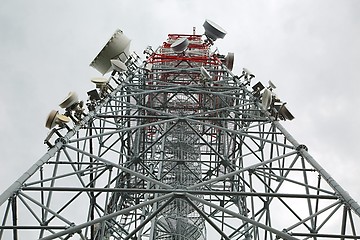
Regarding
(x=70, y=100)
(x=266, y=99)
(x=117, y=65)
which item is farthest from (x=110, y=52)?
(x=266, y=99)

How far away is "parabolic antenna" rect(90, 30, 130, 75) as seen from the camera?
12.9m

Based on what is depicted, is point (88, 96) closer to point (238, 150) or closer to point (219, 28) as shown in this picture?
point (238, 150)

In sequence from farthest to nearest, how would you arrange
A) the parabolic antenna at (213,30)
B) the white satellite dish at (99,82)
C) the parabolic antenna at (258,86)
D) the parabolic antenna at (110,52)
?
the parabolic antenna at (213,30) → the parabolic antenna at (110,52) → the parabolic antenna at (258,86) → the white satellite dish at (99,82)

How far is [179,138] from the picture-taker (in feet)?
51.2

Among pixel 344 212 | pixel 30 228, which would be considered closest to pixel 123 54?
pixel 30 228

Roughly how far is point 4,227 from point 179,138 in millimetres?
9385

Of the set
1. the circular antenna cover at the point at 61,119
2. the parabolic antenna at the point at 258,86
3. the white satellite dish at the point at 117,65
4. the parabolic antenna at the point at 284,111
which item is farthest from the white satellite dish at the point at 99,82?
the parabolic antenna at the point at 284,111

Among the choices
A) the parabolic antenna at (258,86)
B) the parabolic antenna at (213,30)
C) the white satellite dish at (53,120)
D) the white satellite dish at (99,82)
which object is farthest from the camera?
the parabolic antenna at (213,30)

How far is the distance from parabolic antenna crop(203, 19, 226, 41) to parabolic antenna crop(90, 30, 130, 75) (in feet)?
13.8

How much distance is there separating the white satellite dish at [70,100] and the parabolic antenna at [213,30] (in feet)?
25.1

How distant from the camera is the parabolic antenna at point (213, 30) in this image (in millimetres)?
16266

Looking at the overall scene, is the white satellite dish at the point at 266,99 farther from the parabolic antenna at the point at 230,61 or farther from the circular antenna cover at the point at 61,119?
the parabolic antenna at the point at 230,61

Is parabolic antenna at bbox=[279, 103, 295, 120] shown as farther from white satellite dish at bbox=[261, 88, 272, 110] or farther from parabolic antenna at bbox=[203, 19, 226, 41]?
parabolic antenna at bbox=[203, 19, 226, 41]

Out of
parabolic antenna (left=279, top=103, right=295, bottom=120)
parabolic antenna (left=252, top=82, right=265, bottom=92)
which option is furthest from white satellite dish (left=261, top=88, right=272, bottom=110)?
parabolic antenna (left=252, top=82, right=265, bottom=92)
